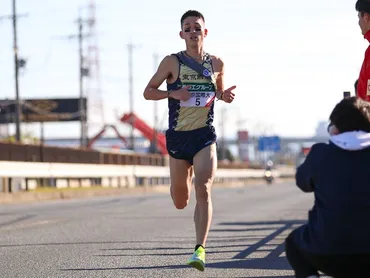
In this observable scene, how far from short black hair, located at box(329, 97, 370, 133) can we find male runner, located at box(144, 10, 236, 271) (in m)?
3.02

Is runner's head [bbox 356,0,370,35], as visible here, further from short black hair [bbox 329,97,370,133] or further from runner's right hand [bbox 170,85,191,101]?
short black hair [bbox 329,97,370,133]

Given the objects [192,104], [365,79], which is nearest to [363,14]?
[365,79]

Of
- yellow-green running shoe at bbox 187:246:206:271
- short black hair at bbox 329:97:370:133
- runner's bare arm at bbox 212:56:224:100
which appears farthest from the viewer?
runner's bare arm at bbox 212:56:224:100

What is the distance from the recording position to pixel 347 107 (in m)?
5.36

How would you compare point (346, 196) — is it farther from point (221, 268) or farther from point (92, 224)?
point (92, 224)

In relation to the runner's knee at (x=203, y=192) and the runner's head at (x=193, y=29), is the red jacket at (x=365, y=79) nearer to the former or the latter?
the runner's head at (x=193, y=29)

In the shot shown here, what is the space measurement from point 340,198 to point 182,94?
3215 millimetres

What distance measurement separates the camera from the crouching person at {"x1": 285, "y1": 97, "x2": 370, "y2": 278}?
518 cm

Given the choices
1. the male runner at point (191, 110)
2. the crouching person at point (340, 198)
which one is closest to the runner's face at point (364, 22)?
the male runner at point (191, 110)

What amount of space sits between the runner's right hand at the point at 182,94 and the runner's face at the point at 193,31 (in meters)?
0.40

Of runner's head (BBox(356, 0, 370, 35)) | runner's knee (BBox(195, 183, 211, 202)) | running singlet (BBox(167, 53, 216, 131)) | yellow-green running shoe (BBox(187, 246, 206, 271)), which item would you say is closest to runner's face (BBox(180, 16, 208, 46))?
running singlet (BBox(167, 53, 216, 131))

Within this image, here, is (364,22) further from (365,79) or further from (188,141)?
(188,141)

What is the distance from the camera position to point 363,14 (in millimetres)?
8266

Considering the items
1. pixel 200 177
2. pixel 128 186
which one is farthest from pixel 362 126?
pixel 128 186
